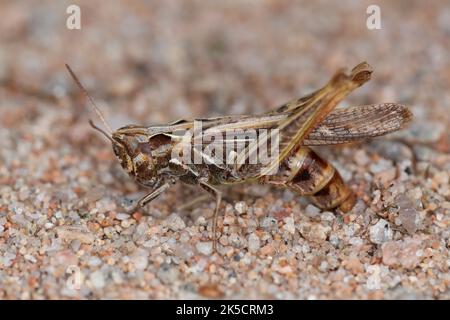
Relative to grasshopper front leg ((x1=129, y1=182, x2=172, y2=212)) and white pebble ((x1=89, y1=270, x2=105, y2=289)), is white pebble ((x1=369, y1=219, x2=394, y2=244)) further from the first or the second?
white pebble ((x1=89, y1=270, x2=105, y2=289))

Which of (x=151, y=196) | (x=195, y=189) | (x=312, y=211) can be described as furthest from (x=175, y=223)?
(x=312, y=211)

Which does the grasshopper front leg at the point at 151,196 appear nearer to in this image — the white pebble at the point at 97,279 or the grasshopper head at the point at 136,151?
the grasshopper head at the point at 136,151

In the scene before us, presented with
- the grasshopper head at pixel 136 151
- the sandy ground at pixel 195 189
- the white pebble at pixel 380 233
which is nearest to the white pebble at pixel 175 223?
the sandy ground at pixel 195 189

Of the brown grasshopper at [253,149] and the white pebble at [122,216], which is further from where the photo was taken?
the white pebble at [122,216]

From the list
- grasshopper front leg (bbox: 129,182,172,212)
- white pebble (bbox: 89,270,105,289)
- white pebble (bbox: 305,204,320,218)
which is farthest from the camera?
white pebble (bbox: 305,204,320,218)

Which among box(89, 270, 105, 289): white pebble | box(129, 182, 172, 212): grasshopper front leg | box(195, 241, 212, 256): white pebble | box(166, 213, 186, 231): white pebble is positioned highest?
box(129, 182, 172, 212): grasshopper front leg

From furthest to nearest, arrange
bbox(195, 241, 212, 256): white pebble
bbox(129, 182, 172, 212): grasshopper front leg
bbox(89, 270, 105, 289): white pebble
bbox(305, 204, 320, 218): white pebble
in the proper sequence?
bbox(305, 204, 320, 218): white pebble, bbox(129, 182, 172, 212): grasshopper front leg, bbox(195, 241, 212, 256): white pebble, bbox(89, 270, 105, 289): white pebble

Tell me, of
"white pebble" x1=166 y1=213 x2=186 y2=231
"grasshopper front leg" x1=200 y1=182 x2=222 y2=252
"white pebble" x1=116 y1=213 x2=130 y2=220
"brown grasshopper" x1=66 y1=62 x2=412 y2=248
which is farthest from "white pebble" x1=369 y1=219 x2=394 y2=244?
"white pebble" x1=116 y1=213 x2=130 y2=220

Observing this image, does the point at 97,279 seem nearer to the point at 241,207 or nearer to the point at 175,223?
the point at 175,223
